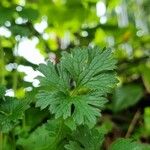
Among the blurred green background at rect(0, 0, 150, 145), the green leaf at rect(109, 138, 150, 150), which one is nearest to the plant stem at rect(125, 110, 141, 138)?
the blurred green background at rect(0, 0, 150, 145)

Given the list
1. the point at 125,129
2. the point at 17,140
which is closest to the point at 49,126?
the point at 17,140

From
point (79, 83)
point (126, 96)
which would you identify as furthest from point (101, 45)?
point (79, 83)

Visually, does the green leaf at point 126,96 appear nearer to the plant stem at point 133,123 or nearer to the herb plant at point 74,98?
the plant stem at point 133,123

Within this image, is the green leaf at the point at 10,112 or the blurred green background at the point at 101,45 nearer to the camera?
the green leaf at the point at 10,112

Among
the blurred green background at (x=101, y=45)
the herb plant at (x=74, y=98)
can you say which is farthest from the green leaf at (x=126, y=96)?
the herb plant at (x=74, y=98)

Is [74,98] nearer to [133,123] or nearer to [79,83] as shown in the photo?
[79,83]

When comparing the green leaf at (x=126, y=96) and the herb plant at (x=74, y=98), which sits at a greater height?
the green leaf at (x=126, y=96)

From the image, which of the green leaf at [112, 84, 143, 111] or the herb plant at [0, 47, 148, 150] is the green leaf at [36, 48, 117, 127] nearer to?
the herb plant at [0, 47, 148, 150]
